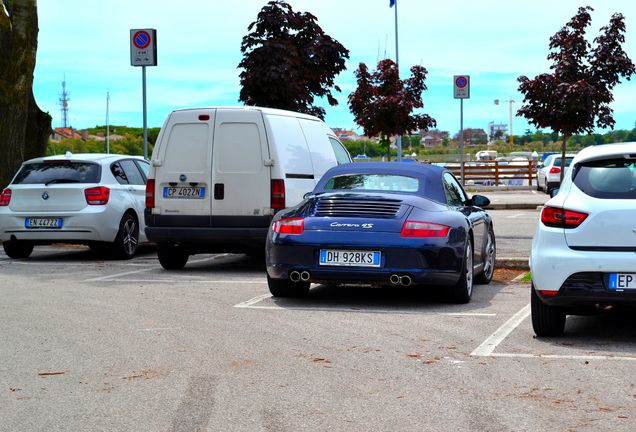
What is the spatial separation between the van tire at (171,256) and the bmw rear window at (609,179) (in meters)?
7.23

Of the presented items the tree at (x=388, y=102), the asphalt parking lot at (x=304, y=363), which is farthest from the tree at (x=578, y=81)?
the asphalt parking lot at (x=304, y=363)

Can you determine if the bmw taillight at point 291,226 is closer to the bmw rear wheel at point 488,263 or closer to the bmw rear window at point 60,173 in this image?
the bmw rear wheel at point 488,263

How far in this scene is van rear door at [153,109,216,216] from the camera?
46.0 ft

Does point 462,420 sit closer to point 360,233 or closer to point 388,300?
point 360,233

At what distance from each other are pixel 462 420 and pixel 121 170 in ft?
39.5

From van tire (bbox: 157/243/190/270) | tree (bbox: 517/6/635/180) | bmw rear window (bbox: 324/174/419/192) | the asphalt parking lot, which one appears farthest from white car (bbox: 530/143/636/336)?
tree (bbox: 517/6/635/180)

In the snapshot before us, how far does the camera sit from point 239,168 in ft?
45.8

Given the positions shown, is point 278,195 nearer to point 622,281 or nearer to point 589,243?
point 589,243

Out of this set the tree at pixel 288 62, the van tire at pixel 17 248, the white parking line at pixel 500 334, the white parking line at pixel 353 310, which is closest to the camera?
the white parking line at pixel 500 334

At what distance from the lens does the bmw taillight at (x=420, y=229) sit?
10.2m

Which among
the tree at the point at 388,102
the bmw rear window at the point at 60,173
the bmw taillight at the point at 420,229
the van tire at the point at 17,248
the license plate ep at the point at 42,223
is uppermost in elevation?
the tree at the point at 388,102

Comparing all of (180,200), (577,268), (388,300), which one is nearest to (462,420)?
(577,268)

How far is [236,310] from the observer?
1023 cm

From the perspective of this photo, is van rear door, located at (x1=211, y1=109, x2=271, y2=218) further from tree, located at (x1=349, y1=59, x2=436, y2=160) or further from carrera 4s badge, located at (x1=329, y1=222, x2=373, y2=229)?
tree, located at (x1=349, y1=59, x2=436, y2=160)
